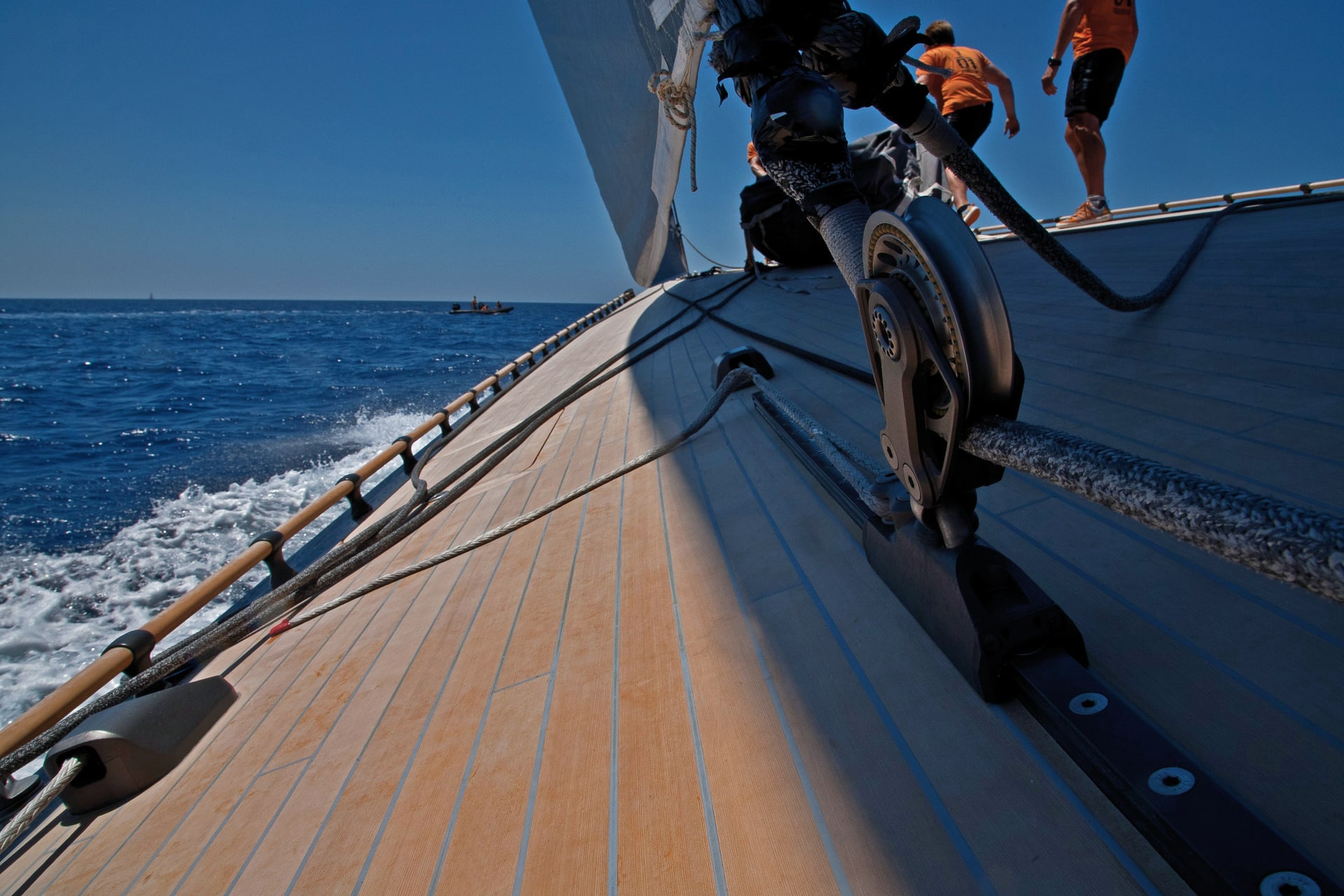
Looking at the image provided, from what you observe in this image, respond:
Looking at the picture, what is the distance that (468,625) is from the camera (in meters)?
1.37

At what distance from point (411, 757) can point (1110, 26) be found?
480cm

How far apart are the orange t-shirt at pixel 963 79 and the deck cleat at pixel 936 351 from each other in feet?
15.2

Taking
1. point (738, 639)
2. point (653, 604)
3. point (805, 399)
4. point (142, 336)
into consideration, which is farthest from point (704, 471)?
point (142, 336)

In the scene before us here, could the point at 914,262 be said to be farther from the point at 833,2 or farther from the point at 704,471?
the point at 704,471

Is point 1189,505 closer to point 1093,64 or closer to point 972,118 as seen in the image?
point 1093,64

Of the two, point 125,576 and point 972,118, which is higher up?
point 972,118

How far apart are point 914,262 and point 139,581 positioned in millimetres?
5107

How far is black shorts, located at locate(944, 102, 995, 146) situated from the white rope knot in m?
1.81

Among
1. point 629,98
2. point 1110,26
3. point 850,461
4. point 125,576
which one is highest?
point 629,98

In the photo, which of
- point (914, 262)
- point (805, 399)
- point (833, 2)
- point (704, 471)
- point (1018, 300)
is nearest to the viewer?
point (914, 262)

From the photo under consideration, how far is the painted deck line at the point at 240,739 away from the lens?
108 centimetres

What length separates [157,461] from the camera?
312 inches

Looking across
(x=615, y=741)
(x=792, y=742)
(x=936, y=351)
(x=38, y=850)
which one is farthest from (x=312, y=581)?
(x=936, y=351)

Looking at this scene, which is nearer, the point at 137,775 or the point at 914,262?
the point at 914,262
